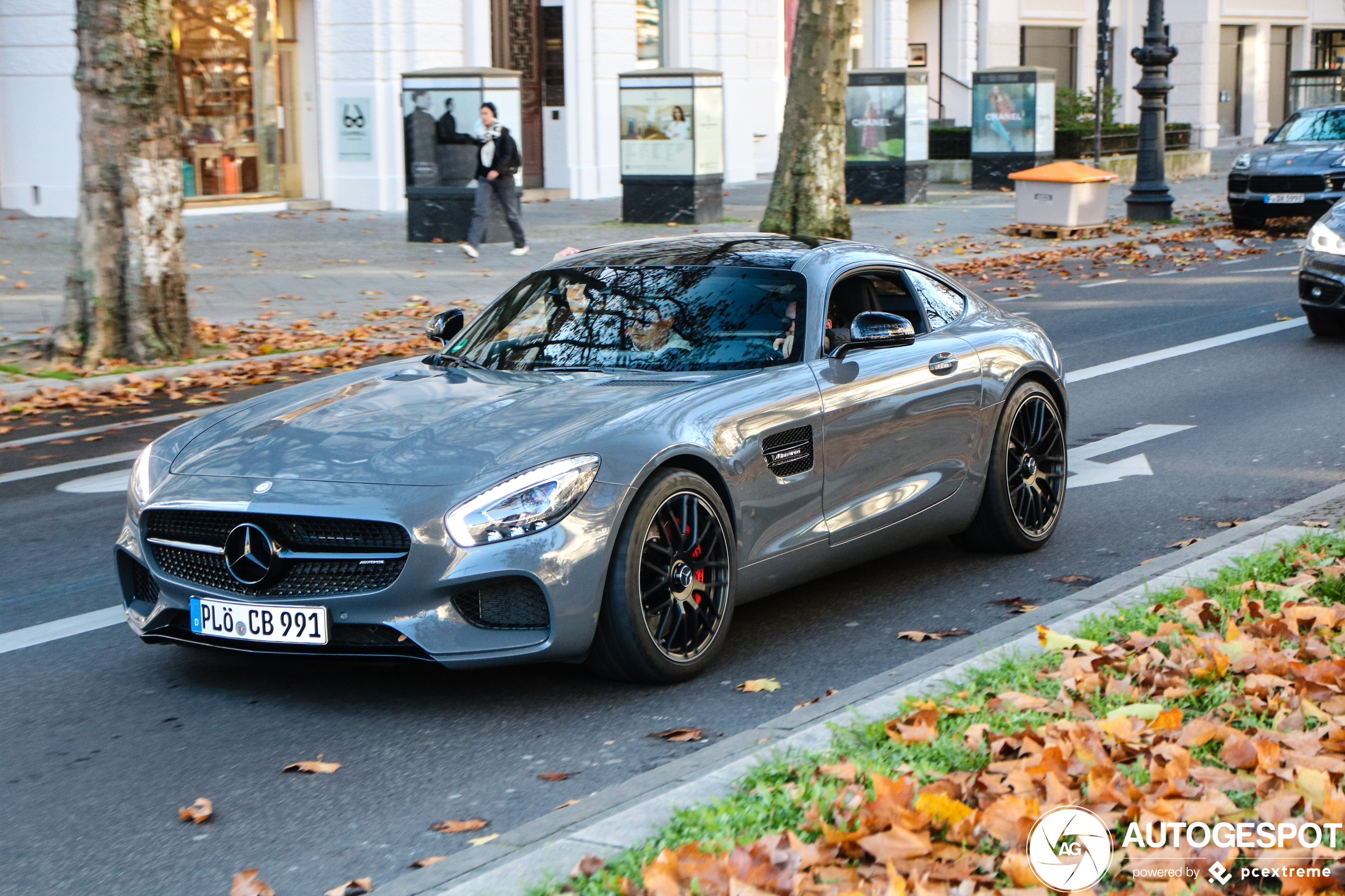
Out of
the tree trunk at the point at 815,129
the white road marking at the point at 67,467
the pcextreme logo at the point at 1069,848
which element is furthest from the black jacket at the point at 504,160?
the pcextreme logo at the point at 1069,848

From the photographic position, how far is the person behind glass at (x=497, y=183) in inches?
794

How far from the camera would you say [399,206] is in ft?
89.5

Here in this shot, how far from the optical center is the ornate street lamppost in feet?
81.4

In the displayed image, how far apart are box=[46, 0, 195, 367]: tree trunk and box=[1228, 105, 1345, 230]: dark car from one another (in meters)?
16.4

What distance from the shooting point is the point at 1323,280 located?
1272cm

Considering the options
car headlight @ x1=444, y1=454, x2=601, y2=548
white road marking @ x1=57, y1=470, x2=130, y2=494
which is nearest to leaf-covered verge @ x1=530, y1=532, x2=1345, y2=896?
car headlight @ x1=444, y1=454, x2=601, y2=548

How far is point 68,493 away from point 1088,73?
150 feet

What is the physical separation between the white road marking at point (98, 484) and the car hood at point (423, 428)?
9.59 ft

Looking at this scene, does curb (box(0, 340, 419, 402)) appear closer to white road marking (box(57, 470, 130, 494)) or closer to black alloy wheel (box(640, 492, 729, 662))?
white road marking (box(57, 470, 130, 494))

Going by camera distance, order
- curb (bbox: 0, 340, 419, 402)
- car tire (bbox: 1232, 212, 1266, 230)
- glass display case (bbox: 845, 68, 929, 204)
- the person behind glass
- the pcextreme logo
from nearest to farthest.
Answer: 1. the pcextreme logo
2. curb (bbox: 0, 340, 419, 402)
3. the person behind glass
4. car tire (bbox: 1232, 212, 1266, 230)
5. glass display case (bbox: 845, 68, 929, 204)

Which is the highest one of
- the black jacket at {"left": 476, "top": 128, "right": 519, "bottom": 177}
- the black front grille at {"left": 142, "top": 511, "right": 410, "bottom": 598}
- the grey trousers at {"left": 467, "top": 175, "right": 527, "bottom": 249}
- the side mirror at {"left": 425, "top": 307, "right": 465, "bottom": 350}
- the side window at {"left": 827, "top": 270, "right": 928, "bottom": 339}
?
the black jacket at {"left": 476, "top": 128, "right": 519, "bottom": 177}

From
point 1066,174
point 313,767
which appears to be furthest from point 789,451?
point 1066,174

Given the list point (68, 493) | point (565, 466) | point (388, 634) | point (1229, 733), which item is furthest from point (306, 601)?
point (68, 493)

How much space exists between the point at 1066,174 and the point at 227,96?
43.7ft
